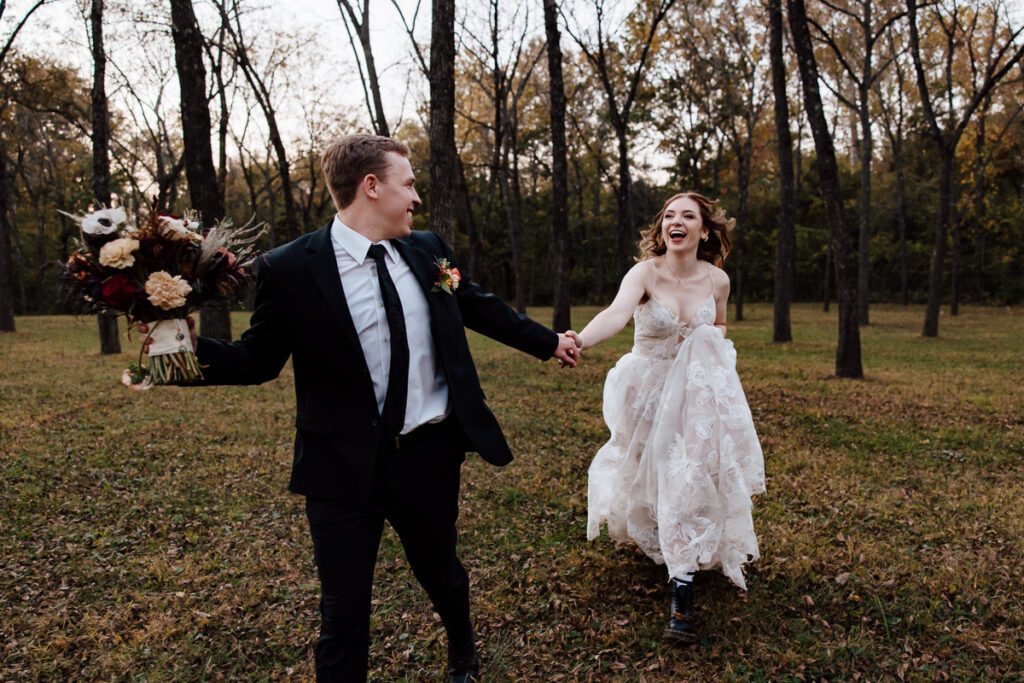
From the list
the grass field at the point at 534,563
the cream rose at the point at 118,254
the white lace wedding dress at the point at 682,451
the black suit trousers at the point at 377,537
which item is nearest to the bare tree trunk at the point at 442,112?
the grass field at the point at 534,563

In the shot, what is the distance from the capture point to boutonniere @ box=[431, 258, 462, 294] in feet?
10.0

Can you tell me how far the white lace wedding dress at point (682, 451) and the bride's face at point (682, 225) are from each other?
0.39 meters

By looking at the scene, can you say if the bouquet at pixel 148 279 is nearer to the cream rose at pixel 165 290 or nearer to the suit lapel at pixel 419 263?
the cream rose at pixel 165 290

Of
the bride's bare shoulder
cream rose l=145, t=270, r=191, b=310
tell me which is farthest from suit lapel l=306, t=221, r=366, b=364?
the bride's bare shoulder

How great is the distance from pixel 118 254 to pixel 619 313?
2.75 meters

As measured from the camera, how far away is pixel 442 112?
29.8ft

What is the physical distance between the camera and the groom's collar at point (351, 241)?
294cm

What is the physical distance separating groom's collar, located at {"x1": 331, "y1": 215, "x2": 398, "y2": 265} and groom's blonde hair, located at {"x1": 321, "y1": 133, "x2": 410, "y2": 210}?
0.43 ft

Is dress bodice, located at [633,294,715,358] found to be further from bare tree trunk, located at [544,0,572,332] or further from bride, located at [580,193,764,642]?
bare tree trunk, located at [544,0,572,332]

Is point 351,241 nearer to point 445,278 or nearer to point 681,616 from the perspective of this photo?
point 445,278

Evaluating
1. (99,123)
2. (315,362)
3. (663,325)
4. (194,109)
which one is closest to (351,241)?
(315,362)

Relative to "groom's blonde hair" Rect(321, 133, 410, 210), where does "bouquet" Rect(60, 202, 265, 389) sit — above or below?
below

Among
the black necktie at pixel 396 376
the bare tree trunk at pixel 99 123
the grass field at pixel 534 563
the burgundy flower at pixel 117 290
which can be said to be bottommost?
the grass field at pixel 534 563

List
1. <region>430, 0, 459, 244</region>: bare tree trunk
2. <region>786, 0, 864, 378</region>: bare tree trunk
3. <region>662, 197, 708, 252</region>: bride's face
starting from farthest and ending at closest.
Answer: <region>786, 0, 864, 378</region>: bare tree trunk < <region>430, 0, 459, 244</region>: bare tree trunk < <region>662, 197, 708, 252</region>: bride's face
